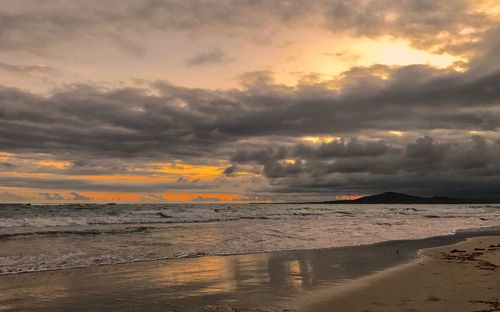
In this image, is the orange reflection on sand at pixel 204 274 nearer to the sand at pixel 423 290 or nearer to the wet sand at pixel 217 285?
the wet sand at pixel 217 285

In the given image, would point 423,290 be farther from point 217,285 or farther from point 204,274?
point 204,274

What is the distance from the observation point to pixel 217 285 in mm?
11844

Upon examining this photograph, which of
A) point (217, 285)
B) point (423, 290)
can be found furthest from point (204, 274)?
point (423, 290)

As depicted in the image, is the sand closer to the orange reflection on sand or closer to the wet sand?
the wet sand

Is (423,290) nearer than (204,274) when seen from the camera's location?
Yes

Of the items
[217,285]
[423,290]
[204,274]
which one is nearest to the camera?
[423,290]

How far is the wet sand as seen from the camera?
9.60 m

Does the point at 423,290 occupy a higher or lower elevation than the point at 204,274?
higher

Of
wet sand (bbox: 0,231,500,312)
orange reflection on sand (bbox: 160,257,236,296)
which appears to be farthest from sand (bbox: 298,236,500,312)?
orange reflection on sand (bbox: 160,257,236,296)

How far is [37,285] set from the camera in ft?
39.3

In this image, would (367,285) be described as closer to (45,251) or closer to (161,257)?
(161,257)

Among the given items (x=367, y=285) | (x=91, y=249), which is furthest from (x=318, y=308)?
(x=91, y=249)

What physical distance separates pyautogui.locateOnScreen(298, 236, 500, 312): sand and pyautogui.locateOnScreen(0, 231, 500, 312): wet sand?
0.13ft

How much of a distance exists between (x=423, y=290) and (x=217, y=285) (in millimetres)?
5228
